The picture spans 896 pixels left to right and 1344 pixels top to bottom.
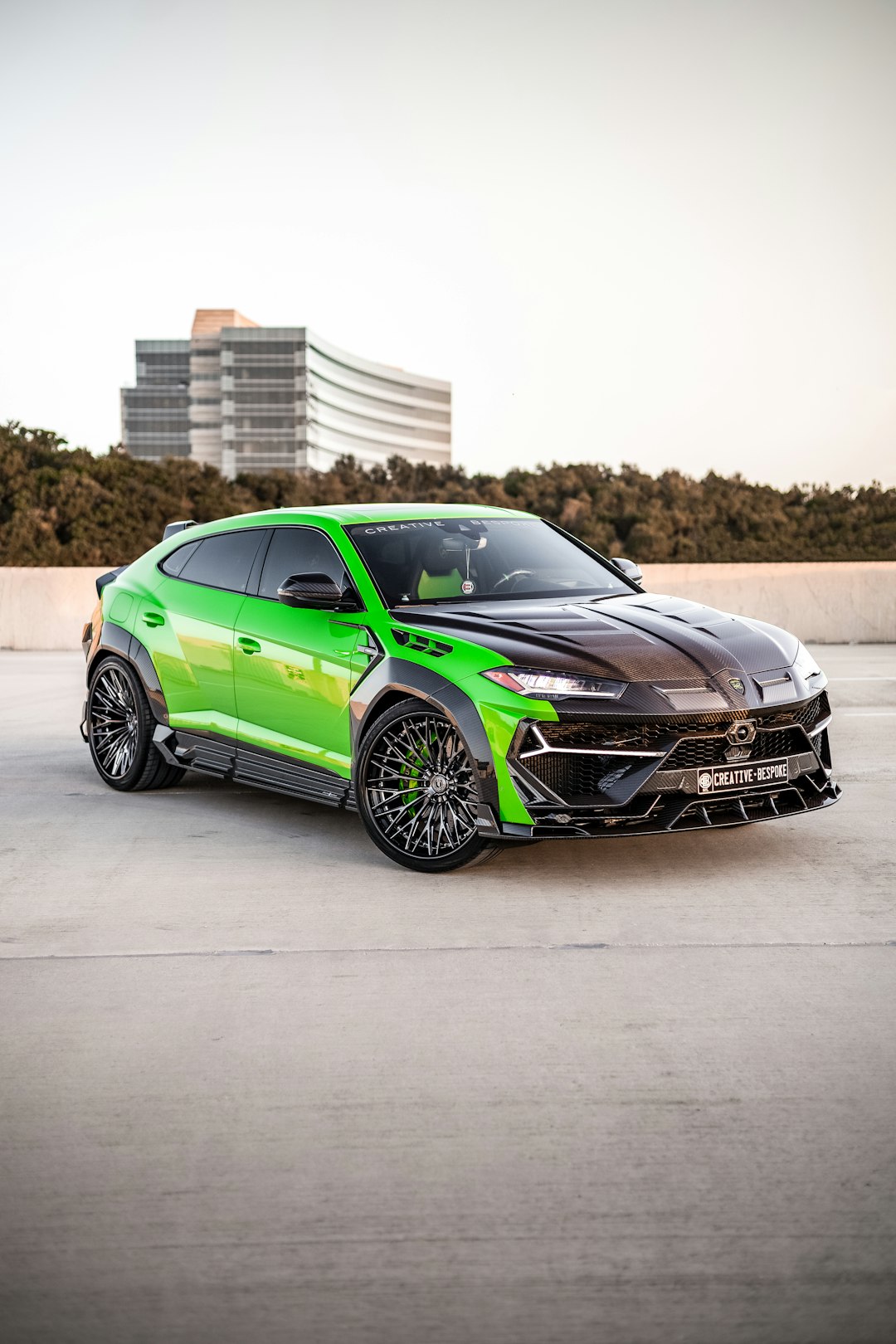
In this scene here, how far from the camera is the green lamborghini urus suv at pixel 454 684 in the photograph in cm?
639

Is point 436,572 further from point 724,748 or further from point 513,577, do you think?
point 724,748

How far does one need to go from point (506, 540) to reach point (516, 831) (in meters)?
2.29

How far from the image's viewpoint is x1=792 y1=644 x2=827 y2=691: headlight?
279 inches

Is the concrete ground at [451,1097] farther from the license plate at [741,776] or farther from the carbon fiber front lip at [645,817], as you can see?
the license plate at [741,776]

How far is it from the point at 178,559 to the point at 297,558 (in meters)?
1.17

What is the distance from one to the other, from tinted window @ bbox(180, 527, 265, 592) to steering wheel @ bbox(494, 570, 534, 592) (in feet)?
4.50

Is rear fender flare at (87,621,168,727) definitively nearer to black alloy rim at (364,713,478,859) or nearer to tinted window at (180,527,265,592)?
tinted window at (180,527,265,592)

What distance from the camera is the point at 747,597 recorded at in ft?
75.8

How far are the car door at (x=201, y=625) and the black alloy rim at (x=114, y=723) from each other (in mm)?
418

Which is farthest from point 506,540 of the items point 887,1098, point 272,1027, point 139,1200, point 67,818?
point 139,1200

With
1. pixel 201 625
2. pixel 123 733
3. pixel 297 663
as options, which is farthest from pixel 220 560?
pixel 123 733

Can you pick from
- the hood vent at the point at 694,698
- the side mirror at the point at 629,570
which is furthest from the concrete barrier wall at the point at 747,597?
the hood vent at the point at 694,698

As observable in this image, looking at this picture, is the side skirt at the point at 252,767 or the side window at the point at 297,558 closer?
the side skirt at the point at 252,767

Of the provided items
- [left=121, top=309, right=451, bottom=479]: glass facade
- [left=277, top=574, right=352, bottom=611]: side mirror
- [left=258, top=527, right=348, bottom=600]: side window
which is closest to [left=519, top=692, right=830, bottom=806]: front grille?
[left=277, top=574, right=352, bottom=611]: side mirror
